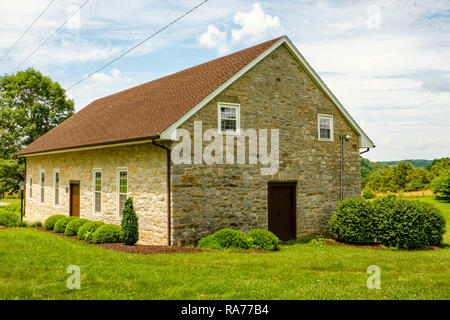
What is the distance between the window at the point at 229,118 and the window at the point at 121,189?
4453 mm

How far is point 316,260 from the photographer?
38.6ft

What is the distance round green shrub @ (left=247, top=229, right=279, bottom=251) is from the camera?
45.2ft

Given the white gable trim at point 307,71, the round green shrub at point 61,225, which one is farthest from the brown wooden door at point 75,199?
the white gable trim at point 307,71

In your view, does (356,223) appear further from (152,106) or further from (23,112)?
(23,112)

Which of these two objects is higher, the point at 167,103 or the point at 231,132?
the point at 167,103

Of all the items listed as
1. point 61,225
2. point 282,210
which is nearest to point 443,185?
point 282,210

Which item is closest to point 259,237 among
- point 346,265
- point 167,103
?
point 346,265

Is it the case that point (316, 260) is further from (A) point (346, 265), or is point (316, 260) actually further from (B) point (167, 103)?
(B) point (167, 103)

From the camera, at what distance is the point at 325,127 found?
18375 mm

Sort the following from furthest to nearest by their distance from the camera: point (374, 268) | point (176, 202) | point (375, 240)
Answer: point (375, 240) → point (176, 202) → point (374, 268)

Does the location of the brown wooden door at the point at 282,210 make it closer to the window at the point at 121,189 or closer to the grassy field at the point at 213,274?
the grassy field at the point at 213,274

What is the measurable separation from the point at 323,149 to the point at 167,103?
23.1 ft
